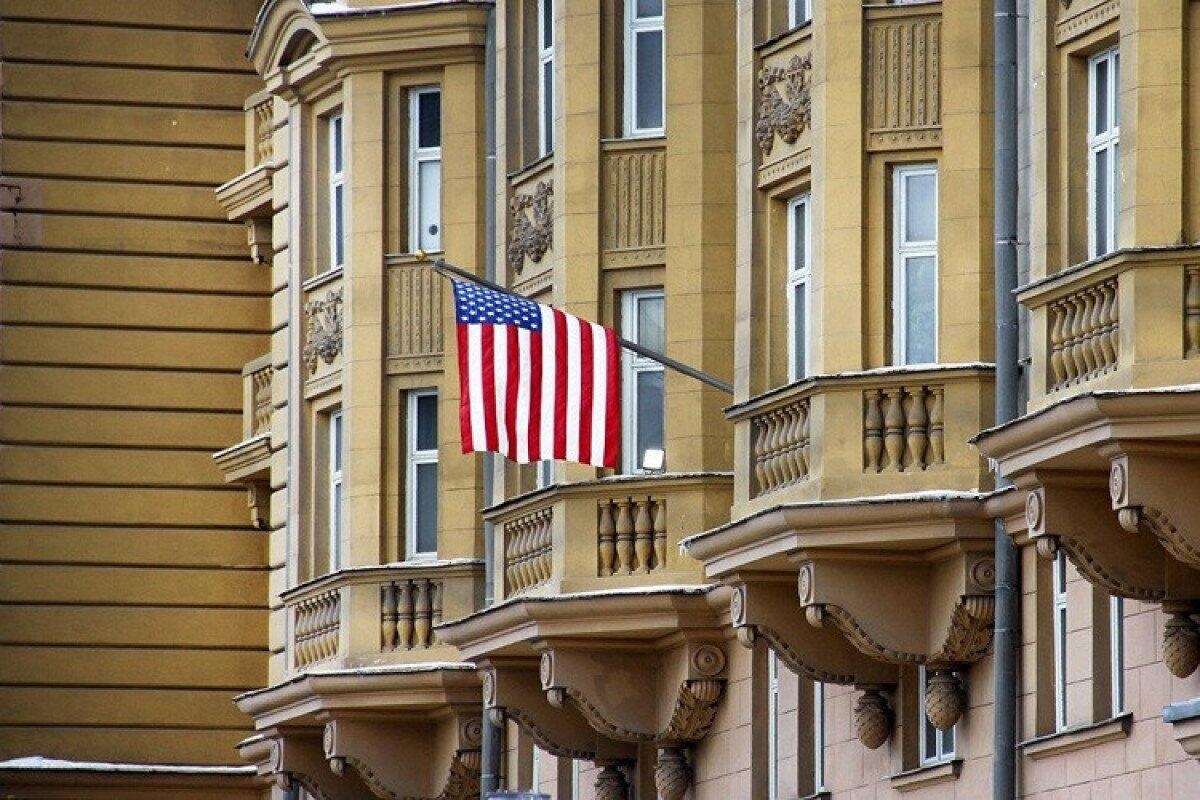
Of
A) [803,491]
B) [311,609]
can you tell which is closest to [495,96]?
[311,609]

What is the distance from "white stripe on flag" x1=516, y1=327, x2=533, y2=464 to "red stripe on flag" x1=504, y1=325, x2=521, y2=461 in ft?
0.06

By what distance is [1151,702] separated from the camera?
31906 millimetres

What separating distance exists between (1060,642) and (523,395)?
6.58 m

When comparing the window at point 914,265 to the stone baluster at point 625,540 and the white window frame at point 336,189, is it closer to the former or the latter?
the stone baluster at point 625,540

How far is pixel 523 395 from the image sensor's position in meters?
38.5

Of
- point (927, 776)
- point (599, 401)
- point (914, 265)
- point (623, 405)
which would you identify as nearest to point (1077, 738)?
point (927, 776)

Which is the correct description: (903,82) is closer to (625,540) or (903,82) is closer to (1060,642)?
(1060,642)

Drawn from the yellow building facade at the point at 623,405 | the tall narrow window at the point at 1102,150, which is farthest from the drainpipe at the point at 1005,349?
the tall narrow window at the point at 1102,150

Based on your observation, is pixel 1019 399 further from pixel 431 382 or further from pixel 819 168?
pixel 431 382

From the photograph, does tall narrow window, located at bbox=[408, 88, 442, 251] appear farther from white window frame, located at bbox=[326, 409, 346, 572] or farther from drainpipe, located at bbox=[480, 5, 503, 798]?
white window frame, located at bbox=[326, 409, 346, 572]

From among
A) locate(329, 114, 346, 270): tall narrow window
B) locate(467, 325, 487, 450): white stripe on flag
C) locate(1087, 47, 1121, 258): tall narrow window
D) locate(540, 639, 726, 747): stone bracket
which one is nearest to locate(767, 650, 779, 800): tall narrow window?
locate(540, 639, 726, 747): stone bracket

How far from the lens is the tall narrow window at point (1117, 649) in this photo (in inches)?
1288

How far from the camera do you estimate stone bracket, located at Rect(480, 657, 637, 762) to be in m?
42.1

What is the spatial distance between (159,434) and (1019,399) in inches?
900
